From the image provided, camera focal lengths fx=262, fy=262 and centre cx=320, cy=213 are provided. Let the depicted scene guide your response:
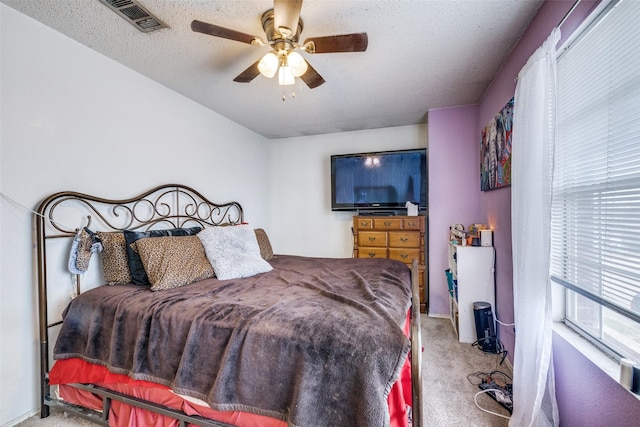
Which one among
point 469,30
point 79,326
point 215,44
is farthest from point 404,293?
point 215,44

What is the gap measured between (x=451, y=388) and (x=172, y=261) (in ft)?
7.17

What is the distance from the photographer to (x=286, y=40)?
155cm

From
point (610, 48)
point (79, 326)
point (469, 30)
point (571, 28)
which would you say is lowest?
point (79, 326)

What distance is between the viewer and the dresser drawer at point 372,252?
3453mm

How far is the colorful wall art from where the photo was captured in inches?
80.6

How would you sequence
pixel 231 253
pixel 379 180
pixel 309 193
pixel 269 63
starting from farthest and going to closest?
pixel 309 193, pixel 379 180, pixel 231 253, pixel 269 63

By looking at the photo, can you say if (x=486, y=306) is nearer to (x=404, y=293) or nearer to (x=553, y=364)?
(x=553, y=364)

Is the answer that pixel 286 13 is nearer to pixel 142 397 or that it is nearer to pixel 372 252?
pixel 142 397

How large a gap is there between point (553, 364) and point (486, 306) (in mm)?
971

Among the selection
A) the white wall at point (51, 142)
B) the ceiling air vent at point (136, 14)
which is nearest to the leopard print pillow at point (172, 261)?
the white wall at point (51, 142)

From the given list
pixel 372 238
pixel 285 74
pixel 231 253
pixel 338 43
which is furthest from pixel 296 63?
pixel 372 238

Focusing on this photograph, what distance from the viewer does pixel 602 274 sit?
115 centimetres

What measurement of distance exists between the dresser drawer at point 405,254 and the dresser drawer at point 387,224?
0.29m

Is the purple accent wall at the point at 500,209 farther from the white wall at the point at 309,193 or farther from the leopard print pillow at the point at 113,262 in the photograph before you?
the leopard print pillow at the point at 113,262
